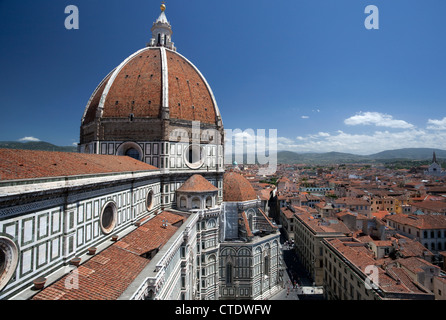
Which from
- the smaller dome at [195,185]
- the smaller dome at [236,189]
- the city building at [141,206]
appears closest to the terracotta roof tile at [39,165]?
the city building at [141,206]

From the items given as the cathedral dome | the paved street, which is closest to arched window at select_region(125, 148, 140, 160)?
the cathedral dome

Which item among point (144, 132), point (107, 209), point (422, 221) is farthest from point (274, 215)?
point (107, 209)

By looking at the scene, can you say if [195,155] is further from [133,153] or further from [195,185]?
[133,153]

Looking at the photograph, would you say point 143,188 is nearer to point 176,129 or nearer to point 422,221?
point 176,129

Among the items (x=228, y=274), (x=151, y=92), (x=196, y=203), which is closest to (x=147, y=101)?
(x=151, y=92)

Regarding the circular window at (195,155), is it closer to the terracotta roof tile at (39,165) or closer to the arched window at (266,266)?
the terracotta roof tile at (39,165)
